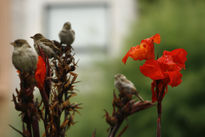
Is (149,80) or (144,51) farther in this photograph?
(149,80)

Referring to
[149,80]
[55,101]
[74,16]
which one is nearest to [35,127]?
[55,101]

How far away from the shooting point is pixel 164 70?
26 centimetres

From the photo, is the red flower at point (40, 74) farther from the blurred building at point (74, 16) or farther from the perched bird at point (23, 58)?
the blurred building at point (74, 16)

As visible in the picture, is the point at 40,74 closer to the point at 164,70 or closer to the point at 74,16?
the point at 164,70

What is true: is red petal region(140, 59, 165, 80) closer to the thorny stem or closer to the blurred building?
the thorny stem

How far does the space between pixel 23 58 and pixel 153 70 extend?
97 millimetres

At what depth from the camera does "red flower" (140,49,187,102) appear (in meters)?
0.26

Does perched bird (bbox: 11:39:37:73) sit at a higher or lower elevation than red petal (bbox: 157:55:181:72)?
higher

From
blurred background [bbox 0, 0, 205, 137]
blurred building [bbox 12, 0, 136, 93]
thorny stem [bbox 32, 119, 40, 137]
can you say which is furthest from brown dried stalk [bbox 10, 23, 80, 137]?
blurred building [bbox 12, 0, 136, 93]

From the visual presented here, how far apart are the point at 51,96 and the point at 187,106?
1486mm

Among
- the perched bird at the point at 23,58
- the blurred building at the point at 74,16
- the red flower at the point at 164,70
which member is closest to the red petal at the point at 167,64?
the red flower at the point at 164,70

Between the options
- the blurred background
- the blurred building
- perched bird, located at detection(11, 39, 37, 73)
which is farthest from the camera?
the blurred building

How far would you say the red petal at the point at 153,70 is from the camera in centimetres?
25

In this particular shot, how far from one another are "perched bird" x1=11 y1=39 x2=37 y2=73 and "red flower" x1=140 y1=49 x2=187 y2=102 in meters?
0.09
